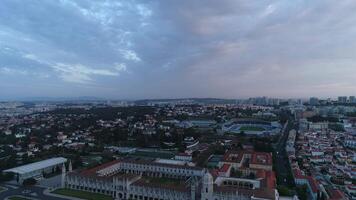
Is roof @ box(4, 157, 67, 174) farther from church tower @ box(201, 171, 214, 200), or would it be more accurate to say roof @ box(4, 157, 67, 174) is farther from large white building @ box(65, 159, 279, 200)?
church tower @ box(201, 171, 214, 200)

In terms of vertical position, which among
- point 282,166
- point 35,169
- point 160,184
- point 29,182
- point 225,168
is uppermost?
point 225,168

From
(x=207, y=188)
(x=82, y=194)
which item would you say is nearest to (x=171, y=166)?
(x=82, y=194)

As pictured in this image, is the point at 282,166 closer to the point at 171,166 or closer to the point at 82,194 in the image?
the point at 171,166

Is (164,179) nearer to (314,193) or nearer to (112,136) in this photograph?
(314,193)

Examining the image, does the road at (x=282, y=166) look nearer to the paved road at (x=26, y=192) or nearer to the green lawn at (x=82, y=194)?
the green lawn at (x=82, y=194)

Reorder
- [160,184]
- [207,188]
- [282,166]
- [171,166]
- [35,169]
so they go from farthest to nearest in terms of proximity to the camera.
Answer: [282,166] → [171,166] → [35,169] → [160,184] → [207,188]
